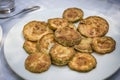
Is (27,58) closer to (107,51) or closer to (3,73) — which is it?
(3,73)

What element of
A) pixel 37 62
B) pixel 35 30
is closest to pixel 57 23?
pixel 35 30

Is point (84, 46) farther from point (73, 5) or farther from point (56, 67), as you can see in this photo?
point (73, 5)

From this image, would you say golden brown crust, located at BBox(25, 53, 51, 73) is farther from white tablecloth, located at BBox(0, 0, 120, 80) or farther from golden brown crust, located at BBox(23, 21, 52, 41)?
white tablecloth, located at BBox(0, 0, 120, 80)

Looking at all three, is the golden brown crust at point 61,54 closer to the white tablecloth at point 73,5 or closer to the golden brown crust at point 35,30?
the golden brown crust at point 35,30

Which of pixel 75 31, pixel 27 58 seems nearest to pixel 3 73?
pixel 27 58

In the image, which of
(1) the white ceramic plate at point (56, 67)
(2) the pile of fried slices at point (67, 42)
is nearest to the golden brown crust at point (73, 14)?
(2) the pile of fried slices at point (67, 42)

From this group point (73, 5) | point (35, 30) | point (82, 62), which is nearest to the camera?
point (82, 62)

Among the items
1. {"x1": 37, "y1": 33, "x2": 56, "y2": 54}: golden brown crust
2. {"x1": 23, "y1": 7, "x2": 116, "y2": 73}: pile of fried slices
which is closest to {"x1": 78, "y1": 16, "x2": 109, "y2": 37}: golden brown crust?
{"x1": 23, "y1": 7, "x2": 116, "y2": 73}: pile of fried slices
